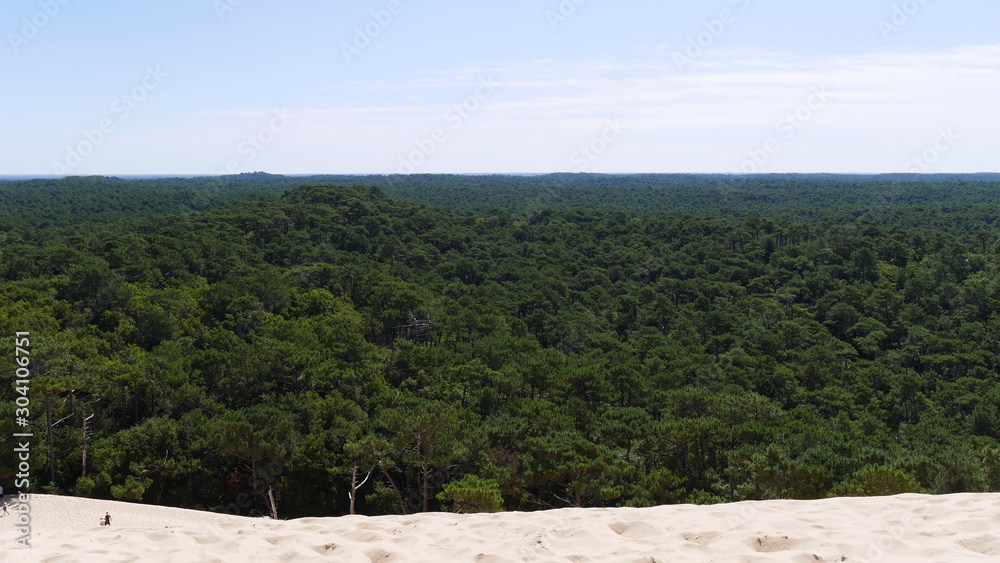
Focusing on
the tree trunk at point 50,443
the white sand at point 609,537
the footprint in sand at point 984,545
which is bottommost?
the tree trunk at point 50,443

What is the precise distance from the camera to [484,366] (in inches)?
1059

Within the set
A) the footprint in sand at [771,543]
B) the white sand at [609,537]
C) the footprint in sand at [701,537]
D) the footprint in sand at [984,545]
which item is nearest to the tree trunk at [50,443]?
the white sand at [609,537]

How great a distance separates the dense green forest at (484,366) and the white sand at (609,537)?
7.77 meters

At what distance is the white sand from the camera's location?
582 cm

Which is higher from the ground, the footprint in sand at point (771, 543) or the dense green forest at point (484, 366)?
the footprint in sand at point (771, 543)

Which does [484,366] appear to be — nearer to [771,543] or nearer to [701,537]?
[701,537]

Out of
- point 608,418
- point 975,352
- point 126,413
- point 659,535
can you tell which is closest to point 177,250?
point 126,413

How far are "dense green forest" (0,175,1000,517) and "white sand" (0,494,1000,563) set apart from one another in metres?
7.77

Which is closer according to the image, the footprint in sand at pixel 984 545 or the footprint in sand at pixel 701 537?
the footprint in sand at pixel 984 545

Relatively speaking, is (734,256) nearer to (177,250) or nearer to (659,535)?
(177,250)

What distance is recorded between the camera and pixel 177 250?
47.8m

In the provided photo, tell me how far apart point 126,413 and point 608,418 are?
61.5 feet

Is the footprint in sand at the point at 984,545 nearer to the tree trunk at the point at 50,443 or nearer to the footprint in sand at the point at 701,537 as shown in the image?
the footprint in sand at the point at 701,537

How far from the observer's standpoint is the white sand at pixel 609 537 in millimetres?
5824
